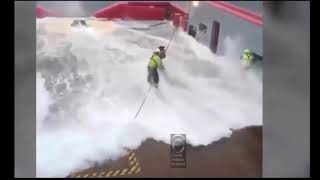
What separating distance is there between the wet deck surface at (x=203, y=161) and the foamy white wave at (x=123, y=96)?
34 mm

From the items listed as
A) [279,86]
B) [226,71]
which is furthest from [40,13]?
[279,86]

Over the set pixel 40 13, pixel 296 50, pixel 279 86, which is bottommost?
pixel 279 86

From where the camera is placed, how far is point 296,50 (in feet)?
7.21

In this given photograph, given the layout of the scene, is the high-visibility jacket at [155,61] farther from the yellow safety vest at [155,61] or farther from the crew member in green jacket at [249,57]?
the crew member in green jacket at [249,57]

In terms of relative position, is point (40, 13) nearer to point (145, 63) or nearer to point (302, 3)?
point (145, 63)

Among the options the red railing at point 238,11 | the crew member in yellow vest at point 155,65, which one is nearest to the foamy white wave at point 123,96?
the crew member in yellow vest at point 155,65

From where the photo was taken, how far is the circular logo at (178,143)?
2205 millimetres

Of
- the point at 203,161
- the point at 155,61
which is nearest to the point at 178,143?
the point at 203,161

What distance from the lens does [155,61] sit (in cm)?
220

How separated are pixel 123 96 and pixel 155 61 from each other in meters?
0.20

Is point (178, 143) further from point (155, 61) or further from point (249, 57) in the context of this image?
point (249, 57)

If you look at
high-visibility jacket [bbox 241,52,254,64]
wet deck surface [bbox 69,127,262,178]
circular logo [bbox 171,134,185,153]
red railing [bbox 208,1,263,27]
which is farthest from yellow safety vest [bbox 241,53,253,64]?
circular logo [bbox 171,134,185,153]

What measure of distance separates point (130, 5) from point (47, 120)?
1.96 feet

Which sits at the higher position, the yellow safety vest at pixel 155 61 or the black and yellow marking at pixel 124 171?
the yellow safety vest at pixel 155 61
